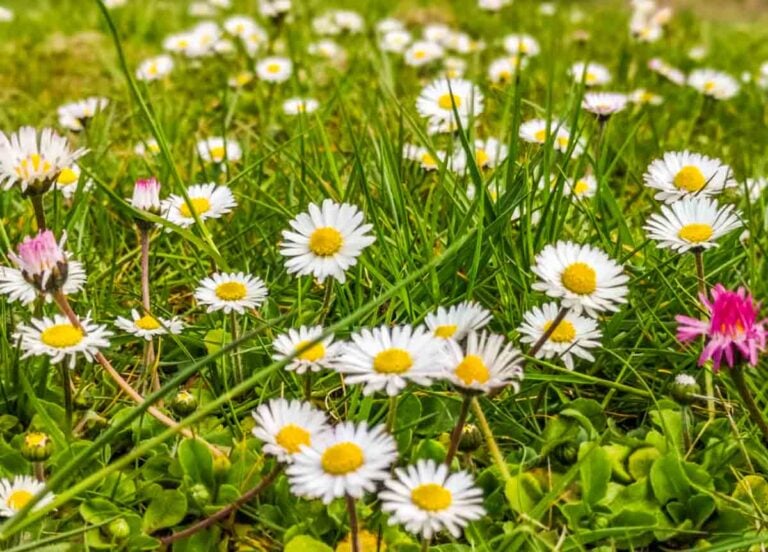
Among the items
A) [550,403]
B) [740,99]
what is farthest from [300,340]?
[740,99]

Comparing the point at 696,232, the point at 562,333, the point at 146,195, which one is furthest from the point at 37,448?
the point at 696,232

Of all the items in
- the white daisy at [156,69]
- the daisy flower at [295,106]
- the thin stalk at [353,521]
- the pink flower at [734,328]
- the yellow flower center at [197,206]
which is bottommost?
the thin stalk at [353,521]

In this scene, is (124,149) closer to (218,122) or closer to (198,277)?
(218,122)

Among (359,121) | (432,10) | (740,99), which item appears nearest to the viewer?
(359,121)

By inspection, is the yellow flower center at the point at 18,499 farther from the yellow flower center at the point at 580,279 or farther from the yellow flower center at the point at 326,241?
the yellow flower center at the point at 580,279

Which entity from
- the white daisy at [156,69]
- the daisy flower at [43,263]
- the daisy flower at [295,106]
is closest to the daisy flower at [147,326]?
the daisy flower at [43,263]

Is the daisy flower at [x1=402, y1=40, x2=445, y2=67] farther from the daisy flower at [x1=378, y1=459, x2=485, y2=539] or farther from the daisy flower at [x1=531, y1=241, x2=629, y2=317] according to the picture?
the daisy flower at [x1=378, y1=459, x2=485, y2=539]

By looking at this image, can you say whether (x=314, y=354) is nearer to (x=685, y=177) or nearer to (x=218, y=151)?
(x=685, y=177)
